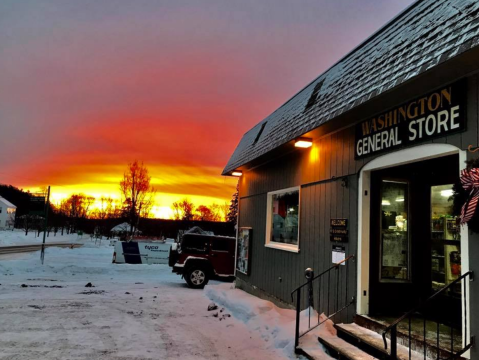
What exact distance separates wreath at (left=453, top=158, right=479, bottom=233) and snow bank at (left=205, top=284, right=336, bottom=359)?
2661 millimetres

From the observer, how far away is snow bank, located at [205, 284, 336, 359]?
5.54 m

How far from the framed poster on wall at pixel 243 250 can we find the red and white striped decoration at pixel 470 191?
779 cm

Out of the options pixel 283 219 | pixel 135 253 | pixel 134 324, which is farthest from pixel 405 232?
pixel 135 253

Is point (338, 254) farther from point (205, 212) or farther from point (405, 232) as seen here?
point (205, 212)

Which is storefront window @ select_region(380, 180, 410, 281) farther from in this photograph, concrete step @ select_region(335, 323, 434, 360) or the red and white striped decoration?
the red and white striped decoration

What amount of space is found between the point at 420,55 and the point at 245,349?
4.91 meters

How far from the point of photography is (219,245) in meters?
13.5

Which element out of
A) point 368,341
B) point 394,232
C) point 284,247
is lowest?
point 368,341

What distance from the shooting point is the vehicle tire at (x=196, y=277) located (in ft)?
42.3

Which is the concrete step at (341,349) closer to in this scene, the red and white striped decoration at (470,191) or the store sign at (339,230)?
the store sign at (339,230)

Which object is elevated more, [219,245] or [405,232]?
[405,232]

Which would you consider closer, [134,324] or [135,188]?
[134,324]

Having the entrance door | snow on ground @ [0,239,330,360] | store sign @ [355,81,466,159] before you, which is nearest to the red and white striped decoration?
store sign @ [355,81,466,159]

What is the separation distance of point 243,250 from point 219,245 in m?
2.06
